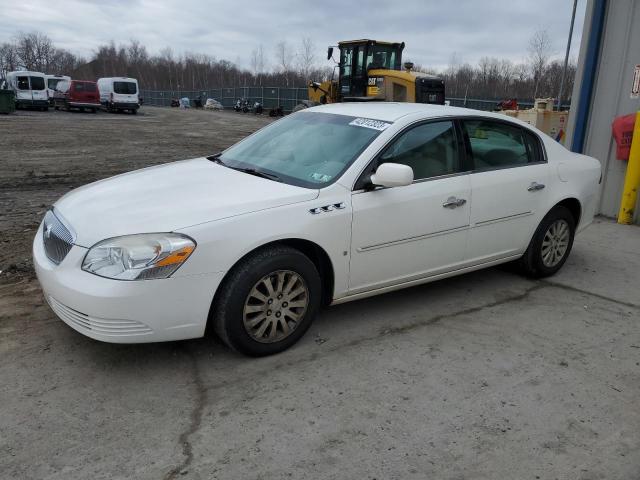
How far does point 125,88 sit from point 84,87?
2.68 meters

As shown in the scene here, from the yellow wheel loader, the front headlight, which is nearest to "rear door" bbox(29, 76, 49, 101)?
the yellow wheel loader

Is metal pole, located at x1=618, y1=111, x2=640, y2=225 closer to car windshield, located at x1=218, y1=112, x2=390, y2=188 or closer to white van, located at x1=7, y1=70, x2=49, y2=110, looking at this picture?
car windshield, located at x1=218, y1=112, x2=390, y2=188

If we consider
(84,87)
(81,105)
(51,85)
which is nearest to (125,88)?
(84,87)

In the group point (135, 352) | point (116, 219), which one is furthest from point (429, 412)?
point (116, 219)

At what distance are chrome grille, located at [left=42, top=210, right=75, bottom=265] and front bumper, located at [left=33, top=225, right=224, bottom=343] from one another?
9cm

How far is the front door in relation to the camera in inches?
150

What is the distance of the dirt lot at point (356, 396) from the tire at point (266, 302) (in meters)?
0.15

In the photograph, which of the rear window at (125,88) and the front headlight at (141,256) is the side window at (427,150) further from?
the rear window at (125,88)

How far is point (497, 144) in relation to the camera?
15.4 ft

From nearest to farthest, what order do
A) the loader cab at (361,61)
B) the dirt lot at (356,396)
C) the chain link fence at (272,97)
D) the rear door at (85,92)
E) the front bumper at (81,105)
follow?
1. the dirt lot at (356,396)
2. the loader cab at (361,61)
3. the chain link fence at (272,97)
4. the rear door at (85,92)
5. the front bumper at (81,105)

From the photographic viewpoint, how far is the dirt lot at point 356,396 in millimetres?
2629

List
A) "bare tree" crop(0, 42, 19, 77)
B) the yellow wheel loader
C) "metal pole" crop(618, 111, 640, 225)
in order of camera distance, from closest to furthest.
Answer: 1. "metal pole" crop(618, 111, 640, 225)
2. the yellow wheel loader
3. "bare tree" crop(0, 42, 19, 77)

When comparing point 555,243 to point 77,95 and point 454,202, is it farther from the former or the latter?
point 77,95

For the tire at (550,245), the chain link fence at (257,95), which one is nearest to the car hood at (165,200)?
the tire at (550,245)
